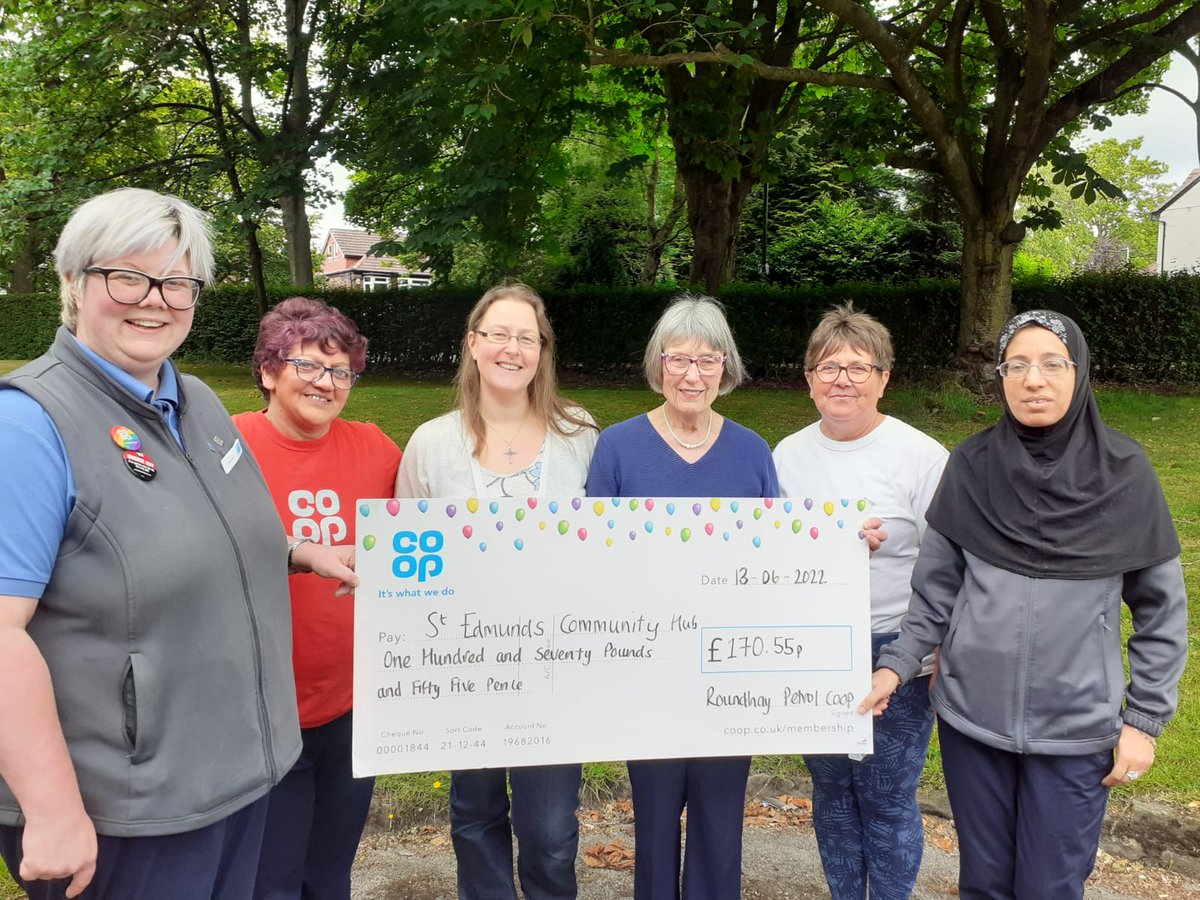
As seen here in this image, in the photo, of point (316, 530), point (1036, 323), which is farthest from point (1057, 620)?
point (316, 530)

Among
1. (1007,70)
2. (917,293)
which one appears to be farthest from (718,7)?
(917,293)

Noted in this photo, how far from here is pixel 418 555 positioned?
230cm

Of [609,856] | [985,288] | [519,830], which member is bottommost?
[609,856]

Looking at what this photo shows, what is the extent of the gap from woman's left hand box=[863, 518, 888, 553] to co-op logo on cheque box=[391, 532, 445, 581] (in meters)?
1.25

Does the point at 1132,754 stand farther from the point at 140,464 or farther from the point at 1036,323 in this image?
the point at 140,464

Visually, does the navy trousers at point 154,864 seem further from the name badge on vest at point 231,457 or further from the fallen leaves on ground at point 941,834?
the fallen leaves on ground at point 941,834

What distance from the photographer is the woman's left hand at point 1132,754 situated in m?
2.10

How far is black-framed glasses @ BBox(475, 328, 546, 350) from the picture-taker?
101 inches

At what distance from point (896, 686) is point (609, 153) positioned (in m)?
21.8

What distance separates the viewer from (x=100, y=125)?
13914 millimetres

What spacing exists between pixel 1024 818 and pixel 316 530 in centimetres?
213

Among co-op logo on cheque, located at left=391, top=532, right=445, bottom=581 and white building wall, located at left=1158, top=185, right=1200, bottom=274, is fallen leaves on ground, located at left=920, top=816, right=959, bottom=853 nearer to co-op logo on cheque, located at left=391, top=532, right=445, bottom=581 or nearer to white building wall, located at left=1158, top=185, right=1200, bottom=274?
co-op logo on cheque, located at left=391, top=532, right=445, bottom=581

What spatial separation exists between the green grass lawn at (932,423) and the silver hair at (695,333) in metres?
1.15

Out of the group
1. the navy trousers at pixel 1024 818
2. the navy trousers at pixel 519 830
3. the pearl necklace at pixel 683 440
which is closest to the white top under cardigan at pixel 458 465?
the pearl necklace at pixel 683 440
